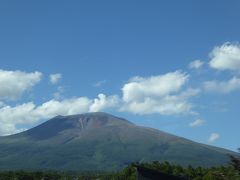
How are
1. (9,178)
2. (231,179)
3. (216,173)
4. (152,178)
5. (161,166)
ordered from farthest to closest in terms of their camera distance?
1. (9,178)
2. (161,166)
3. (152,178)
4. (231,179)
5. (216,173)

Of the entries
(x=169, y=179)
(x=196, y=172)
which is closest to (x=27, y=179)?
(x=196, y=172)

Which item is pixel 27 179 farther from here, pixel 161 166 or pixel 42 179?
pixel 161 166

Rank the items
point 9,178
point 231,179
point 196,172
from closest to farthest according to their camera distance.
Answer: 1. point 231,179
2. point 196,172
3. point 9,178

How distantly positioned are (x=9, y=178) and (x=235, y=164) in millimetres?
185544

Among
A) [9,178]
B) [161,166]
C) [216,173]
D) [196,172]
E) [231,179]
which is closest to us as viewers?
[216,173]

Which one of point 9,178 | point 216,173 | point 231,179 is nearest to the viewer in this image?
point 216,173

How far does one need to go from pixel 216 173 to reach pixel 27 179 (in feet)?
627

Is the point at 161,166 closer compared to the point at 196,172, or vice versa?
the point at 196,172

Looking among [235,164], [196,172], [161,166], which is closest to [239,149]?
[235,164]

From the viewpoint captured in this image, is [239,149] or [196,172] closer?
[239,149]

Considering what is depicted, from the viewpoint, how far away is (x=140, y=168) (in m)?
18.7

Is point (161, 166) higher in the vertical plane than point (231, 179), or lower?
higher

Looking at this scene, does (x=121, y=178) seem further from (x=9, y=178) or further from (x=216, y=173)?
(x=216, y=173)

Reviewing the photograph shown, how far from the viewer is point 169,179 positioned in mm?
19438
